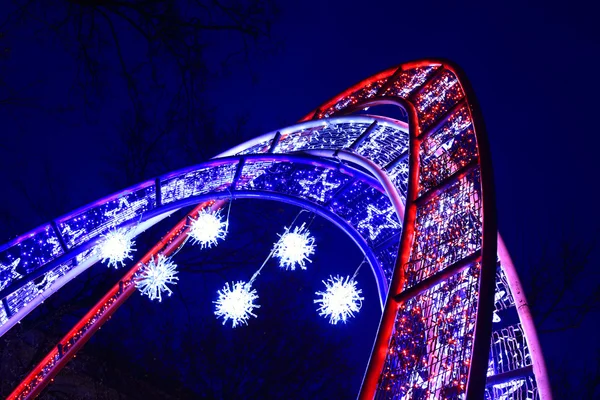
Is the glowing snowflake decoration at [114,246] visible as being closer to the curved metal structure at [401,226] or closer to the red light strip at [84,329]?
the curved metal structure at [401,226]

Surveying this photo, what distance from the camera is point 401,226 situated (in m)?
5.29

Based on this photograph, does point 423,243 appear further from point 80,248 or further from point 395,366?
point 80,248

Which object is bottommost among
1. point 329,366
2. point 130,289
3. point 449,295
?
point 449,295

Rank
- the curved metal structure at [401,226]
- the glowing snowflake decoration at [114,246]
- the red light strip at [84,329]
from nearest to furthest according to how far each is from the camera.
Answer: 1. the curved metal structure at [401,226]
2. the glowing snowflake decoration at [114,246]
3. the red light strip at [84,329]

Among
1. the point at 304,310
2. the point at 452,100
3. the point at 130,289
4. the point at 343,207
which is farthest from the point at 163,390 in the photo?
the point at 452,100

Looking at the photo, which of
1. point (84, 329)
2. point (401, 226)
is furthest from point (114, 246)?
point (401, 226)

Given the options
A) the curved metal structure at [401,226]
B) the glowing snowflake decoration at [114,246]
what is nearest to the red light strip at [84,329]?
the curved metal structure at [401,226]

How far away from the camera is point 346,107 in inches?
300

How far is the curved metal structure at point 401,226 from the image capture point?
350 cm

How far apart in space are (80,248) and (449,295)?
3.96 metres

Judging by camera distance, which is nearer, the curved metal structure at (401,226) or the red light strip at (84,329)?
the curved metal structure at (401,226)

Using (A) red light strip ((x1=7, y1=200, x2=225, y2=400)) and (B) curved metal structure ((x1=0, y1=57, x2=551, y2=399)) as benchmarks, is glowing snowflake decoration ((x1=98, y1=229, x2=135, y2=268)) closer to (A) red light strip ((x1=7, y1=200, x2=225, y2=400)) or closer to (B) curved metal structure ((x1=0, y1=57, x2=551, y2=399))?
(B) curved metal structure ((x1=0, y1=57, x2=551, y2=399))

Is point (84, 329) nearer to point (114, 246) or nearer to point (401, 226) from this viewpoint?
point (114, 246)

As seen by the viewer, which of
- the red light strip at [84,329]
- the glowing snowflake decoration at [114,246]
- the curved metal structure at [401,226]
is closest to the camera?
the curved metal structure at [401,226]
